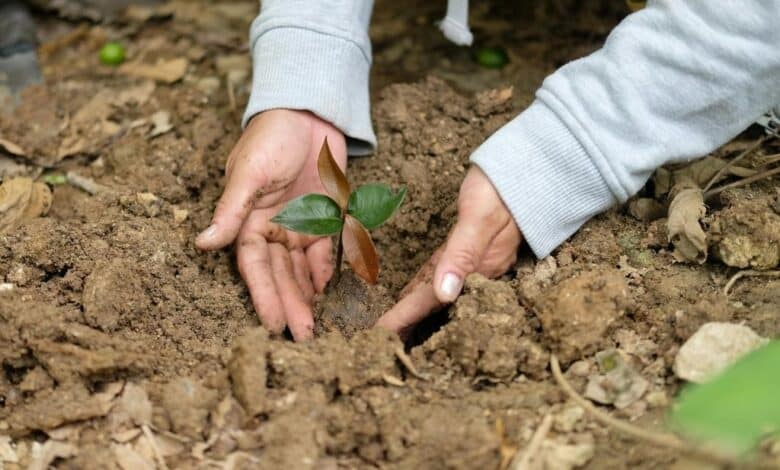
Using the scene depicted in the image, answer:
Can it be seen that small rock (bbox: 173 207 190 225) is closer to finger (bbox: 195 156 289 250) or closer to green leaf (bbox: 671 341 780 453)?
finger (bbox: 195 156 289 250)

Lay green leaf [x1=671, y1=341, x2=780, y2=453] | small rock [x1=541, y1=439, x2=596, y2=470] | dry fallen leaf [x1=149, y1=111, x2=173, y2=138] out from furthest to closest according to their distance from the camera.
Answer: dry fallen leaf [x1=149, y1=111, x2=173, y2=138] < small rock [x1=541, y1=439, x2=596, y2=470] < green leaf [x1=671, y1=341, x2=780, y2=453]

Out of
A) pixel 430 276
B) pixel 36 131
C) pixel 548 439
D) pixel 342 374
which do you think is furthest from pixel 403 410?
pixel 36 131

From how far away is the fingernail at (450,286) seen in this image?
145 cm

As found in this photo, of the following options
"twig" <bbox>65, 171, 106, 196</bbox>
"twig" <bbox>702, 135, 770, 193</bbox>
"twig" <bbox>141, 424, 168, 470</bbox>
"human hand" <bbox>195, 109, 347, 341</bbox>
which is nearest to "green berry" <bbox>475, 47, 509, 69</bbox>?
"human hand" <bbox>195, 109, 347, 341</bbox>

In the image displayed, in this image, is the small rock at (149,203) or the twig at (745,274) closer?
the twig at (745,274)

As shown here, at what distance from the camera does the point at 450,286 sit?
1.45 m

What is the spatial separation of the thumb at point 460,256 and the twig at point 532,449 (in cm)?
31

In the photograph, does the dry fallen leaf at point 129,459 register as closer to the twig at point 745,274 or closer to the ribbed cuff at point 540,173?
the ribbed cuff at point 540,173

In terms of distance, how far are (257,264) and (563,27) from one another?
1.35 meters

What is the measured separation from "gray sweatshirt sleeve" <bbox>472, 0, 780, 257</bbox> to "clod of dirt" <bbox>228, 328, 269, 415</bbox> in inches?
21.6

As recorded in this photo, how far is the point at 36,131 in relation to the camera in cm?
211

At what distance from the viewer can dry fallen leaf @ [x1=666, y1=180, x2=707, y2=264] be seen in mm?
1512

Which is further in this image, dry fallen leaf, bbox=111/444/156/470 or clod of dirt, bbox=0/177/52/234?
clod of dirt, bbox=0/177/52/234

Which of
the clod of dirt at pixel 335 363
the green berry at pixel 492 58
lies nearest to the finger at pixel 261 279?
the clod of dirt at pixel 335 363
